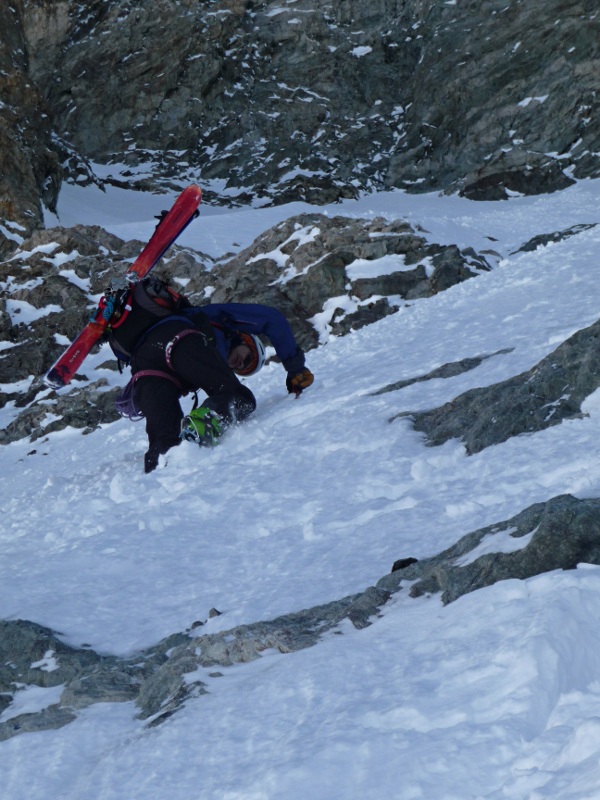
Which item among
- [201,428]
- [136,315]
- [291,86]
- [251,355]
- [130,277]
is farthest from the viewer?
[291,86]

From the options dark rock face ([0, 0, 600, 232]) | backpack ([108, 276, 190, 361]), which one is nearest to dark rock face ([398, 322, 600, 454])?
backpack ([108, 276, 190, 361])

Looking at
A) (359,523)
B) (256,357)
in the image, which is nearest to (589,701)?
(359,523)

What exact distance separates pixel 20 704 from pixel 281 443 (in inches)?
121

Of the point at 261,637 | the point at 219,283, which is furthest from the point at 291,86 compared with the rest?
the point at 261,637

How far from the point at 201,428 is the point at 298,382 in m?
1.45

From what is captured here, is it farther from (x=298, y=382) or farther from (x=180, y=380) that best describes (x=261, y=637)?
(x=298, y=382)

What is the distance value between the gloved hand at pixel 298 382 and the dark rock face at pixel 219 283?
813 centimetres

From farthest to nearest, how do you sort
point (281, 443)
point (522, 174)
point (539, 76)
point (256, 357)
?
point (539, 76), point (522, 174), point (256, 357), point (281, 443)

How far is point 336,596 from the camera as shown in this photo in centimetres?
323

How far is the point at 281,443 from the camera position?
19.0 ft

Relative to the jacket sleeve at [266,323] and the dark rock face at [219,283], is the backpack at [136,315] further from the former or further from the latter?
the dark rock face at [219,283]

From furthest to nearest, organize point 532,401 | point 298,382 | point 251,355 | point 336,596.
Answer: point 251,355, point 298,382, point 532,401, point 336,596

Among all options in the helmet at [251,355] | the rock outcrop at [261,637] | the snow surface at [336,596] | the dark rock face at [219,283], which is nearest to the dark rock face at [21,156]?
the dark rock face at [219,283]

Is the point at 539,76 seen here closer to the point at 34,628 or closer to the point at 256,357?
the point at 256,357
